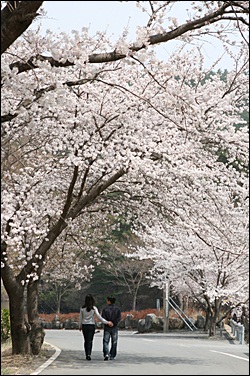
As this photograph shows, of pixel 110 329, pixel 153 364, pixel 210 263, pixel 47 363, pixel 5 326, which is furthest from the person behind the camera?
pixel 210 263

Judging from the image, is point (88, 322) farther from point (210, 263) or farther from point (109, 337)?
point (210, 263)

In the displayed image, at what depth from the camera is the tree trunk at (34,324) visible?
15938mm

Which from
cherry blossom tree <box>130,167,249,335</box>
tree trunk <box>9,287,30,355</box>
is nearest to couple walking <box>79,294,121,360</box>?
tree trunk <box>9,287,30,355</box>

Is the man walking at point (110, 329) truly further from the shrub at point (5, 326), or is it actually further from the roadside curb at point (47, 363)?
the shrub at point (5, 326)

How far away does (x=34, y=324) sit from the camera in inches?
636

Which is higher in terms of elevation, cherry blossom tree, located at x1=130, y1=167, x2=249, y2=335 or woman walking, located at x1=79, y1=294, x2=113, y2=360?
cherry blossom tree, located at x1=130, y1=167, x2=249, y2=335

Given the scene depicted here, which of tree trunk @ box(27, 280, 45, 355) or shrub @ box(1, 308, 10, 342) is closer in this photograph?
tree trunk @ box(27, 280, 45, 355)

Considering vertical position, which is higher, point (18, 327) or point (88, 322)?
point (88, 322)

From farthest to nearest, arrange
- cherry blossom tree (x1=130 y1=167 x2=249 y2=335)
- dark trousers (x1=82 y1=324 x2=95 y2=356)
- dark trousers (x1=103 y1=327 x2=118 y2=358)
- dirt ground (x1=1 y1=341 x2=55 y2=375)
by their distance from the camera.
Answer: cherry blossom tree (x1=130 y1=167 x2=249 y2=335) < dark trousers (x1=82 y1=324 x2=95 y2=356) < dark trousers (x1=103 y1=327 x2=118 y2=358) < dirt ground (x1=1 y1=341 x2=55 y2=375)

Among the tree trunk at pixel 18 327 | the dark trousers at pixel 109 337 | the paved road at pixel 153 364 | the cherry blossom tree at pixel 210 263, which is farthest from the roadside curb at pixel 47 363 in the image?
the cherry blossom tree at pixel 210 263

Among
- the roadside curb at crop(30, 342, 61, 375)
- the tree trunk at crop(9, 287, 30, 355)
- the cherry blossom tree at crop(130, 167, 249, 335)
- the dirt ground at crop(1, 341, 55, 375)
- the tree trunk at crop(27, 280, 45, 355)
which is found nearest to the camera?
the roadside curb at crop(30, 342, 61, 375)

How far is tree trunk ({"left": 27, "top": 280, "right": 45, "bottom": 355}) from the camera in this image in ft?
52.3

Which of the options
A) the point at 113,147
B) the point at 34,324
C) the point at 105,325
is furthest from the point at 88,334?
the point at 113,147

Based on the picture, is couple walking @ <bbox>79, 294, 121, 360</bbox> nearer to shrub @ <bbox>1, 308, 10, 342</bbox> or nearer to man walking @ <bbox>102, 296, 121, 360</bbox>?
man walking @ <bbox>102, 296, 121, 360</bbox>
